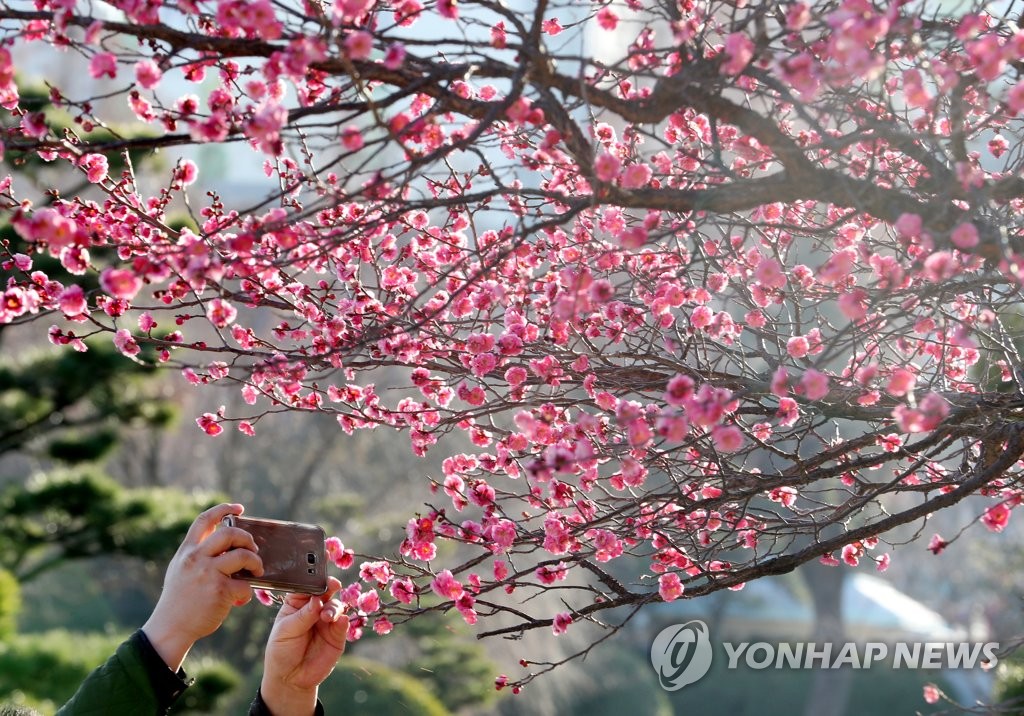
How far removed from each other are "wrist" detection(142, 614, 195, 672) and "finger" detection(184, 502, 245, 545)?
15 cm

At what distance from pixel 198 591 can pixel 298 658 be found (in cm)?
40

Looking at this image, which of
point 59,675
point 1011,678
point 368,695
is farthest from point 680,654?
point 368,695

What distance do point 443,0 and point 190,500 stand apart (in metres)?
6.32

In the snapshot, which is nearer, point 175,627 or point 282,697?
point 175,627

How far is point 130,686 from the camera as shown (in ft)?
5.88

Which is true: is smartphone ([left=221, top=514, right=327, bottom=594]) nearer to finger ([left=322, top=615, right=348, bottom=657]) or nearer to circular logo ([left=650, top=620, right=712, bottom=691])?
finger ([left=322, top=615, right=348, bottom=657])

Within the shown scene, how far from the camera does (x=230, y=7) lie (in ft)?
6.44

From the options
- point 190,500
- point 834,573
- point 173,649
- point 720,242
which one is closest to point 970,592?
point 834,573

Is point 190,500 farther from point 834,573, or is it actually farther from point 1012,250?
point 834,573

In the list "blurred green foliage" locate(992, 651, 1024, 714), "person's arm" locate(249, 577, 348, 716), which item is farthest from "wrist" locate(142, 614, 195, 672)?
"blurred green foliage" locate(992, 651, 1024, 714)

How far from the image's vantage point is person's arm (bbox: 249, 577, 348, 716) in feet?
7.12

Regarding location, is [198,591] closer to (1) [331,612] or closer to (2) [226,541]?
(2) [226,541]

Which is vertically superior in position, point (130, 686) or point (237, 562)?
point (237, 562)

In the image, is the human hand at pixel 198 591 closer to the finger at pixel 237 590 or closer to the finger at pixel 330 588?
the finger at pixel 237 590
